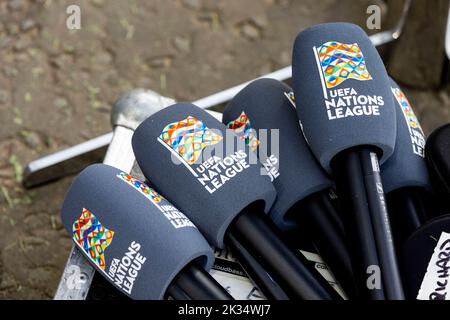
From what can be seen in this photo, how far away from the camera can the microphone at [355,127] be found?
2.43 ft

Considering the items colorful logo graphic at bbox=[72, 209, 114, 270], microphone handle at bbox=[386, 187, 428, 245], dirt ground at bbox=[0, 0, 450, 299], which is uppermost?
microphone handle at bbox=[386, 187, 428, 245]

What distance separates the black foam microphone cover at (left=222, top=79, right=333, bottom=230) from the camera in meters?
0.84

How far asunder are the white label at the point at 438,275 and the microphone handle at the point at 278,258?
0.09m

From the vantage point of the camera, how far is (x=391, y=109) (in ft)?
2.74

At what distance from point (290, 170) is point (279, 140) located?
44 mm

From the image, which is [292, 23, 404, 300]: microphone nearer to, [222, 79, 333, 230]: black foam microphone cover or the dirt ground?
[222, 79, 333, 230]: black foam microphone cover

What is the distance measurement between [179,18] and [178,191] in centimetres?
110

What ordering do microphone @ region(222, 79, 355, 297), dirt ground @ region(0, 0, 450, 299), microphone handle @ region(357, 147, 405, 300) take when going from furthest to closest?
dirt ground @ region(0, 0, 450, 299) → microphone @ region(222, 79, 355, 297) → microphone handle @ region(357, 147, 405, 300)

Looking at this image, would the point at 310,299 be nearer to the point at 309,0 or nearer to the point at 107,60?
the point at 107,60

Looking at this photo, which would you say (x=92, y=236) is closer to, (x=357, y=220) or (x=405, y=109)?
(x=357, y=220)

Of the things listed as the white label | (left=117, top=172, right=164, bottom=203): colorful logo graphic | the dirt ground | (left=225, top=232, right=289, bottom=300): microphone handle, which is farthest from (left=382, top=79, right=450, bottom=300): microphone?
the dirt ground

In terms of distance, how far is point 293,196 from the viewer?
84 cm

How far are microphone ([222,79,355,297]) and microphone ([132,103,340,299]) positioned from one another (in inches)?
1.0
